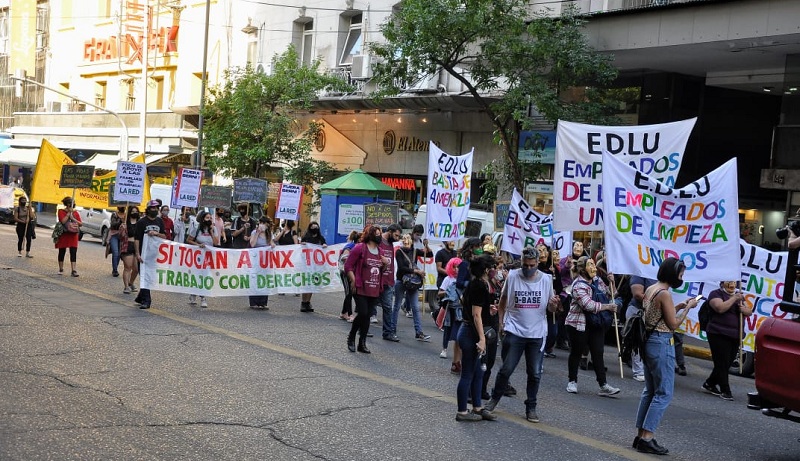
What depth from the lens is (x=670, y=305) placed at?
7.99 metres

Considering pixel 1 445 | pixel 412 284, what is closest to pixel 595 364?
pixel 412 284

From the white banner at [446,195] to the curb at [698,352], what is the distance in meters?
4.44

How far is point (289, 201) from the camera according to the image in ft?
72.0

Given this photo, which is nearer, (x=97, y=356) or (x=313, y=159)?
(x=97, y=356)

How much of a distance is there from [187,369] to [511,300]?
3621 mm

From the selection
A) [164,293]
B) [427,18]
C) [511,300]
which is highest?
[427,18]

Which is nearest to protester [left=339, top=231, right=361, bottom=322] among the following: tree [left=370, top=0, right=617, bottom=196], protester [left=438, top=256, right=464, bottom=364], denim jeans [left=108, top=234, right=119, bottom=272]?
protester [left=438, top=256, right=464, bottom=364]

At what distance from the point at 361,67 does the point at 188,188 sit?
937 centimetres

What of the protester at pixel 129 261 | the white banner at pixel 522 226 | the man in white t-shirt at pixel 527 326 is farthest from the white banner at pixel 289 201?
the man in white t-shirt at pixel 527 326

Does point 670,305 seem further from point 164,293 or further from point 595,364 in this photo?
point 164,293

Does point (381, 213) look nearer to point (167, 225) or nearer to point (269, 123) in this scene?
point (167, 225)

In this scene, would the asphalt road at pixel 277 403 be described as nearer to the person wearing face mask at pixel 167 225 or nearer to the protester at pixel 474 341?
the protester at pixel 474 341

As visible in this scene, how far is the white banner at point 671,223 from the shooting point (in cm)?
1018

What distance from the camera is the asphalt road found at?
7422mm
